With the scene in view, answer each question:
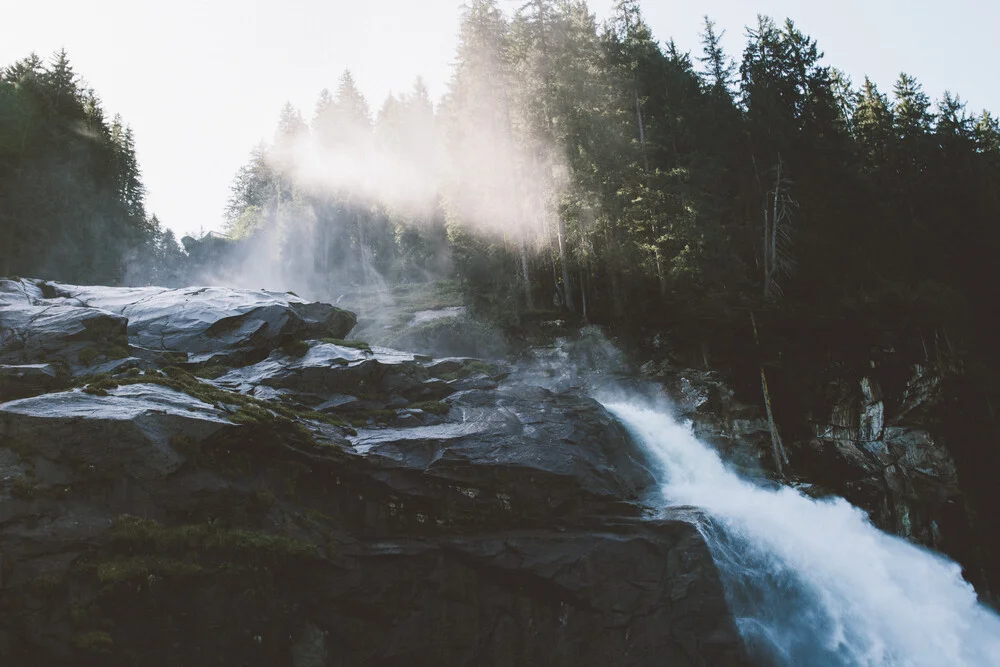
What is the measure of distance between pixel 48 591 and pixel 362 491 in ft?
18.1

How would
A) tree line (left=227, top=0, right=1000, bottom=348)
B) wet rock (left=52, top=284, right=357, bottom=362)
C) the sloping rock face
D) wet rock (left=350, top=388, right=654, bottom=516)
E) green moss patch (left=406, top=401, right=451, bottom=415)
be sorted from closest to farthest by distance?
the sloping rock face
wet rock (left=350, top=388, right=654, bottom=516)
green moss patch (left=406, top=401, right=451, bottom=415)
wet rock (left=52, top=284, right=357, bottom=362)
tree line (left=227, top=0, right=1000, bottom=348)

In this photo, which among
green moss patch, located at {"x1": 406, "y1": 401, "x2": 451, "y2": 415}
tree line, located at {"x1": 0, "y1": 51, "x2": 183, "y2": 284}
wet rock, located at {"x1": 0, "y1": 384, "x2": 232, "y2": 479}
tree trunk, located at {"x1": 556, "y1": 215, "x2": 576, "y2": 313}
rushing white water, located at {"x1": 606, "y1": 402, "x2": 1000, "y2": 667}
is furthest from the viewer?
tree line, located at {"x1": 0, "y1": 51, "x2": 183, "y2": 284}

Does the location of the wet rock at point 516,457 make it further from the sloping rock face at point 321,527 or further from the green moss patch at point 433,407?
the green moss patch at point 433,407

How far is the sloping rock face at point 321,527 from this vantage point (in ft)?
30.1

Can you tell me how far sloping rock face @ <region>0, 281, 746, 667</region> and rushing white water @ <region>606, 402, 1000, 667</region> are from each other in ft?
4.65

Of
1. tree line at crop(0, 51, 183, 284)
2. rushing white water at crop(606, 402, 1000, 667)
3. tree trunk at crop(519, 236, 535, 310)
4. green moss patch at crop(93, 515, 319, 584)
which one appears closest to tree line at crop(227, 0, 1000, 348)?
tree trunk at crop(519, 236, 535, 310)

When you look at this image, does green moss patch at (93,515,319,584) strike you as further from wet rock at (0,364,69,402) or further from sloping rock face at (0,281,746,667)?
wet rock at (0,364,69,402)

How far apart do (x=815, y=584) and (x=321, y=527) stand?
11.8m

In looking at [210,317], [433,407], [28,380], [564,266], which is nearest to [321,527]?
[433,407]

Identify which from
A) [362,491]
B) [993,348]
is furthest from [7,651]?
[993,348]

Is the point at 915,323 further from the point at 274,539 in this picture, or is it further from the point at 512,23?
the point at 274,539

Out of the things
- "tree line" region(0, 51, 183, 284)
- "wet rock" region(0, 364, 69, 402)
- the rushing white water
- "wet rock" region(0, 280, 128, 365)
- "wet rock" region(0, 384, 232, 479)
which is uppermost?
"tree line" region(0, 51, 183, 284)

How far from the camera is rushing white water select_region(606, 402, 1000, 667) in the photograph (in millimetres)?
13406

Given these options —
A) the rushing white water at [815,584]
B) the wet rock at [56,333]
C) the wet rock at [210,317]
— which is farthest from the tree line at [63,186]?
the rushing white water at [815,584]
